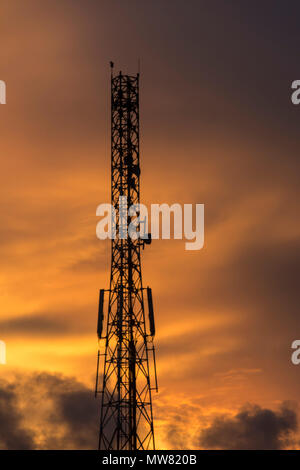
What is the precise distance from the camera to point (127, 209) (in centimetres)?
10550

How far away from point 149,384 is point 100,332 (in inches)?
331
